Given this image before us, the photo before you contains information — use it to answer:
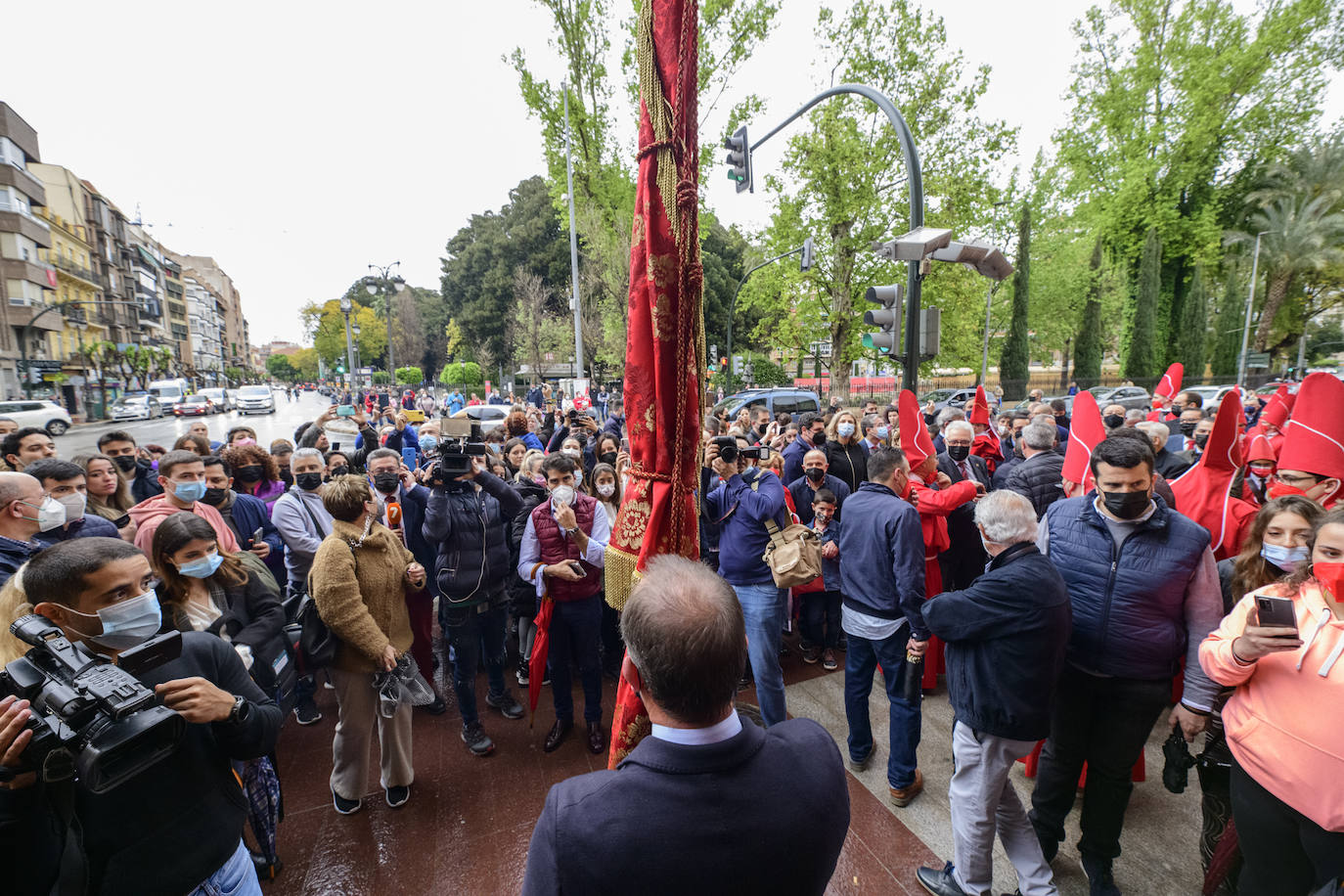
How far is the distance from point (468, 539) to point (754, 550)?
6.49 ft

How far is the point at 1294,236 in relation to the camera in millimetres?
28641

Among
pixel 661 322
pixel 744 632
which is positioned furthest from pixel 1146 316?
pixel 744 632

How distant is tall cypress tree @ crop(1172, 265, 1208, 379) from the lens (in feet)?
94.5

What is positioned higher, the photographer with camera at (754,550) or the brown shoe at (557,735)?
the photographer with camera at (754,550)

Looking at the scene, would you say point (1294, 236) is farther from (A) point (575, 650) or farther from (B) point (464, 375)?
(B) point (464, 375)

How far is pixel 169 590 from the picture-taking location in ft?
8.98

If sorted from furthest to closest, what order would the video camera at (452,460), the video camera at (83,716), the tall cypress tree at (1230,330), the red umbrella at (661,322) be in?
the tall cypress tree at (1230,330) → the video camera at (452,460) → the red umbrella at (661,322) → the video camera at (83,716)

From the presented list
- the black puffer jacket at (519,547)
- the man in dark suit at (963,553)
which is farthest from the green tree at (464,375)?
the man in dark suit at (963,553)

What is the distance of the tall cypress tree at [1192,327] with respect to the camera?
2881cm

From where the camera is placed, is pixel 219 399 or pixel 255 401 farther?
pixel 219 399

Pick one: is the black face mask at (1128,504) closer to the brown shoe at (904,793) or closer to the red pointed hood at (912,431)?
the red pointed hood at (912,431)

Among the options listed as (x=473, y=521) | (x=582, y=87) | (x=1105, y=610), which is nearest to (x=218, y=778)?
(x=473, y=521)

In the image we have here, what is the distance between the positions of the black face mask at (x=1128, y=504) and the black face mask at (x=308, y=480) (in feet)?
16.6

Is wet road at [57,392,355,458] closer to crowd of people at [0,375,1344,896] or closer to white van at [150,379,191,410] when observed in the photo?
white van at [150,379,191,410]
